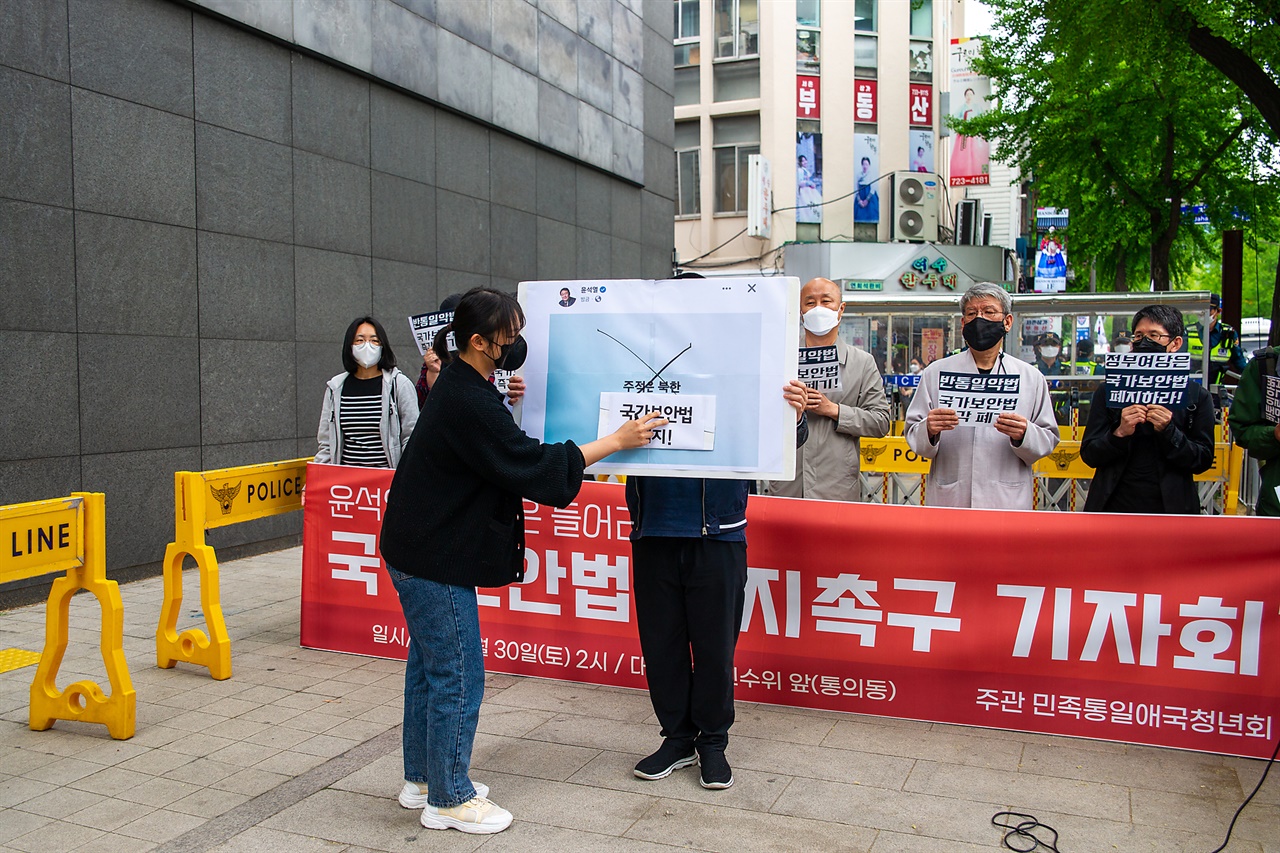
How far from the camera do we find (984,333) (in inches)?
209

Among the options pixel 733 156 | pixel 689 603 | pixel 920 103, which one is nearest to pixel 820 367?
pixel 689 603

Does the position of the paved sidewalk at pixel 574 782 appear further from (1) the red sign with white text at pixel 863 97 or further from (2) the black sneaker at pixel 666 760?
(1) the red sign with white text at pixel 863 97

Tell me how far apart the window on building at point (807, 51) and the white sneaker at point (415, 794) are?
30.9 meters

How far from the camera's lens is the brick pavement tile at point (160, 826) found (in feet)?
13.4

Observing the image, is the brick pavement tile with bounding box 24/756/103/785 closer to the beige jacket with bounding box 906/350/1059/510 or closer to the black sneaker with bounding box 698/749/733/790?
the black sneaker with bounding box 698/749/733/790

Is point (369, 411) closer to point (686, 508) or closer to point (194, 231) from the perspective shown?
point (194, 231)

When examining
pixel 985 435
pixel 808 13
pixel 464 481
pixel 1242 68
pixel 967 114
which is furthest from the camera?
pixel 967 114

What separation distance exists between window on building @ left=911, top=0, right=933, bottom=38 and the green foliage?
27.9 ft

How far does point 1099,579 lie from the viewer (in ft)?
16.4

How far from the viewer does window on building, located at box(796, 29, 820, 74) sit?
32.1 metres

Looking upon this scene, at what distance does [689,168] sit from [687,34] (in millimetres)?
4013

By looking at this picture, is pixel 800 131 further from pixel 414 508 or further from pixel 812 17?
pixel 414 508

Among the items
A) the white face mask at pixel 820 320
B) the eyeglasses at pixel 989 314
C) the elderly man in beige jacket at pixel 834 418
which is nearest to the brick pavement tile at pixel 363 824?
the elderly man in beige jacket at pixel 834 418

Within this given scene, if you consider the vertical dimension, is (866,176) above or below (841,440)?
above
